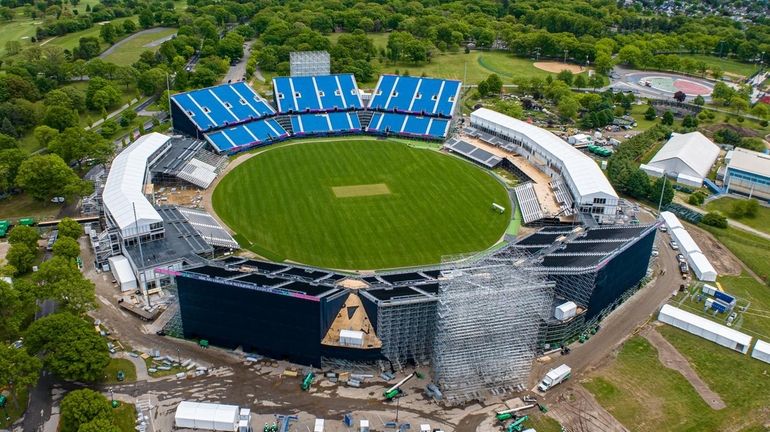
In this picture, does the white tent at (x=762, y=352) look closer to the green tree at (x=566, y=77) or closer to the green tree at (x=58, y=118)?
the green tree at (x=566, y=77)

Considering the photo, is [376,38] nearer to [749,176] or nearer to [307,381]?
[749,176]

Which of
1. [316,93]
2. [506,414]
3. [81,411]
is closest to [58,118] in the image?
[316,93]

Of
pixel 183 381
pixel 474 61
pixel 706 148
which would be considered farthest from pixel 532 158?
pixel 474 61

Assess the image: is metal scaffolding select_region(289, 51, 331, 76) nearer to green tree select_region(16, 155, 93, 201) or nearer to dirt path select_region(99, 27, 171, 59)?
green tree select_region(16, 155, 93, 201)

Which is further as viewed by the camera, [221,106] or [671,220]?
[221,106]

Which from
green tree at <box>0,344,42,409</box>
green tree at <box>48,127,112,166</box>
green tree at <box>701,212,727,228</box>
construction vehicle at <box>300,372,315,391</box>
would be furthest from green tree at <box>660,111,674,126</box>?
green tree at <box>0,344,42,409</box>

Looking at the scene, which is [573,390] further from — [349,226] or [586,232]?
[349,226]
